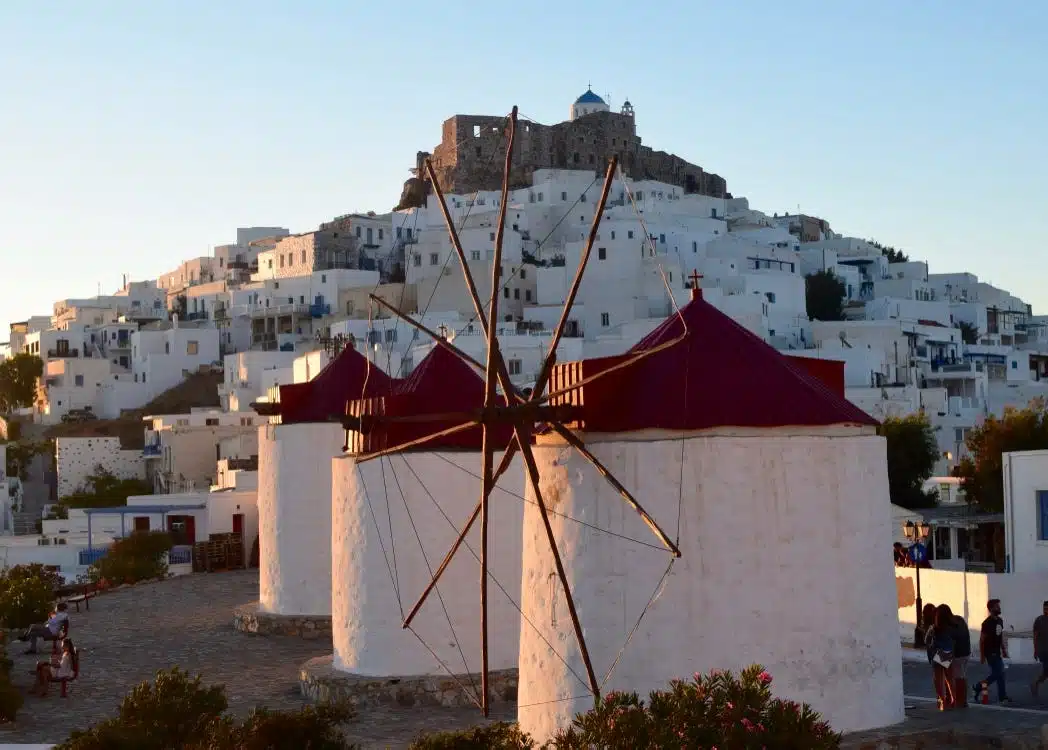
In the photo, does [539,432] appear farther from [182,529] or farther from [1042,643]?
[182,529]

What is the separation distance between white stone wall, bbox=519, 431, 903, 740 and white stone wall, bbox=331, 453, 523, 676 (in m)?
4.62

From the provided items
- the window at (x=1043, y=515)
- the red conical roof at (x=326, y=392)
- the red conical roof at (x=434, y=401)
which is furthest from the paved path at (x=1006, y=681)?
the red conical roof at (x=326, y=392)

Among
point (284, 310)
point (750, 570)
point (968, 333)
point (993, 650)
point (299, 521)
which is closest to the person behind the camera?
point (750, 570)

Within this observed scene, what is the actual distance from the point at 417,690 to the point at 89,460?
141 ft

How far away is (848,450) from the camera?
476 inches

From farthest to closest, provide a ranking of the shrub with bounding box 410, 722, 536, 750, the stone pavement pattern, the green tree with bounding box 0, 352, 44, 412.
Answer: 1. the green tree with bounding box 0, 352, 44, 412
2. the stone pavement pattern
3. the shrub with bounding box 410, 722, 536, 750

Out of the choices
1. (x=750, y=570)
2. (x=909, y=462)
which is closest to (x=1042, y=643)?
(x=750, y=570)

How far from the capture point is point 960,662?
42.0 ft

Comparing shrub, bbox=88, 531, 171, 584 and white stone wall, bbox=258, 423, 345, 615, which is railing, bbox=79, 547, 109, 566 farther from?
white stone wall, bbox=258, 423, 345, 615

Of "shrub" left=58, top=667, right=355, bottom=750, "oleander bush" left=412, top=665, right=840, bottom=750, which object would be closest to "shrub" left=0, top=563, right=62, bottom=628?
"shrub" left=58, top=667, right=355, bottom=750

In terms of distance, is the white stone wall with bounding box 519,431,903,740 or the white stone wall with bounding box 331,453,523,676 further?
the white stone wall with bounding box 331,453,523,676

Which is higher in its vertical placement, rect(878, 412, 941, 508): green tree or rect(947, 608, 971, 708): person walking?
rect(878, 412, 941, 508): green tree

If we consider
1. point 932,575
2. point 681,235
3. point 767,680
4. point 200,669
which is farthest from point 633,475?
point 681,235

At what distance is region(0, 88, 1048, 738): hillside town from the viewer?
1198 cm
